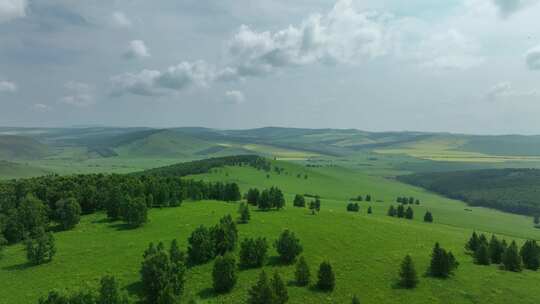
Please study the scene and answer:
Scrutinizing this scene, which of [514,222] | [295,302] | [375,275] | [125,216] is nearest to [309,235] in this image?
[375,275]

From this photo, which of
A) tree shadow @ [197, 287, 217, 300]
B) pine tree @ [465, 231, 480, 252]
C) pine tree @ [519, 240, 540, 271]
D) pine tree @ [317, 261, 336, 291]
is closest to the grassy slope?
tree shadow @ [197, 287, 217, 300]

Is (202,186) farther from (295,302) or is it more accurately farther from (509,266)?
(509,266)

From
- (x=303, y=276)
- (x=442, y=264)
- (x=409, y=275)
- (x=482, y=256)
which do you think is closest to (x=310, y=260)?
(x=303, y=276)

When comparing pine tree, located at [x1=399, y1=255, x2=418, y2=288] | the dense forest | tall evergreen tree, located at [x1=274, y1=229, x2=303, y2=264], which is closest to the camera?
pine tree, located at [x1=399, y1=255, x2=418, y2=288]

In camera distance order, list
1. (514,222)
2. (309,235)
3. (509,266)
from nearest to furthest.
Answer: (509,266), (309,235), (514,222)

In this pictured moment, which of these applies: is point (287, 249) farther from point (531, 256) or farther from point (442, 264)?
point (531, 256)

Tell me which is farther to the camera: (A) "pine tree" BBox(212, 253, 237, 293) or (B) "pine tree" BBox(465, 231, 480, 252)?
(B) "pine tree" BBox(465, 231, 480, 252)

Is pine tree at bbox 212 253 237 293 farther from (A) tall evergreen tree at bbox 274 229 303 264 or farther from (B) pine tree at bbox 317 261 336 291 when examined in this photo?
(B) pine tree at bbox 317 261 336 291
